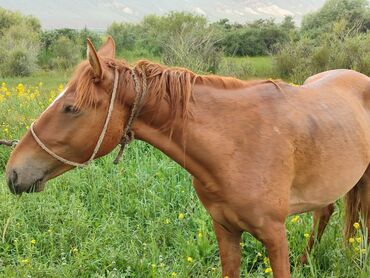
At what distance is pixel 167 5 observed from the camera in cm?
10525

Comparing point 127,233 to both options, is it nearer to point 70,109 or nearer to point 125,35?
point 70,109

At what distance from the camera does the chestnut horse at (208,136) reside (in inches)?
79.5

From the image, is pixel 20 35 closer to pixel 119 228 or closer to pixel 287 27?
pixel 287 27

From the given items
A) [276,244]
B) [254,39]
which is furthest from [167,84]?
[254,39]

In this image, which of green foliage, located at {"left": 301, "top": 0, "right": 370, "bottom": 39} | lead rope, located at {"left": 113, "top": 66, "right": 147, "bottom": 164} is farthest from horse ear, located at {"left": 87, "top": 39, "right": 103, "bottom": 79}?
green foliage, located at {"left": 301, "top": 0, "right": 370, "bottom": 39}

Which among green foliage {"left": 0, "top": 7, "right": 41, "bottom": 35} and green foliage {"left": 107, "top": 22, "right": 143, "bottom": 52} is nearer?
green foliage {"left": 107, "top": 22, "right": 143, "bottom": 52}

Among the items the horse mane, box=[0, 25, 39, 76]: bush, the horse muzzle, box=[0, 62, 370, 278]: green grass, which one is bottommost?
box=[0, 25, 39, 76]: bush

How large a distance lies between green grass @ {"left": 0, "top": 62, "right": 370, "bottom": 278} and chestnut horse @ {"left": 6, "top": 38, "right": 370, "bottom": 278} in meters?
0.71

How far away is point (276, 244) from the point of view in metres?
2.22

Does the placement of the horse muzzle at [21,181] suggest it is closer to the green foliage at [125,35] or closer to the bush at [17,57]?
the bush at [17,57]

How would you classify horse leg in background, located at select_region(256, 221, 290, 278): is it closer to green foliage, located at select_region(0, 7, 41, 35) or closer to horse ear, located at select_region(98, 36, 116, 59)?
horse ear, located at select_region(98, 36, 116, 59)

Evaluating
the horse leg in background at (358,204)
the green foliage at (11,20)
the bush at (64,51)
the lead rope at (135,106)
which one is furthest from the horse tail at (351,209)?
the green foliage at (11,20)

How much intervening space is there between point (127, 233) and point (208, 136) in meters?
1.76

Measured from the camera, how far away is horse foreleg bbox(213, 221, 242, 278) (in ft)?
8.16
